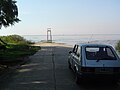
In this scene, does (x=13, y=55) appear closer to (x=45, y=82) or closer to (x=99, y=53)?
(x=45, y=82)

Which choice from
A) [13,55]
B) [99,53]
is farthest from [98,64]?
[13,55]

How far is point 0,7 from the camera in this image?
90.2 feet

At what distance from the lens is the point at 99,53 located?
1270 centimetres

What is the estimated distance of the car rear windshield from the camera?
12.2 metres

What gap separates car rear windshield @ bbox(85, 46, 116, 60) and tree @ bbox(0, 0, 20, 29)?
49.5 ft

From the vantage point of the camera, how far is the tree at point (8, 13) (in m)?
28.8

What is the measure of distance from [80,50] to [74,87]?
150 cm

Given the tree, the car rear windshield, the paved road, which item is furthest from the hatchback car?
the tree

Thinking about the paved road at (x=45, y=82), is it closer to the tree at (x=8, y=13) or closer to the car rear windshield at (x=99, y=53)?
the car rear windshield at (x=99, y=53)

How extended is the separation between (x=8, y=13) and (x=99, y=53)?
61.7 ft

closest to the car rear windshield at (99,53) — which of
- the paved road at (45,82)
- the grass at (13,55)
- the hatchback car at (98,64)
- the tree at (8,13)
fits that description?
the hatchback car at (98,64)

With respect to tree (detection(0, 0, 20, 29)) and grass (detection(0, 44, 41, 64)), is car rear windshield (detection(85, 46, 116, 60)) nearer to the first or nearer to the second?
grass (detection(0, 44, 41, 64))

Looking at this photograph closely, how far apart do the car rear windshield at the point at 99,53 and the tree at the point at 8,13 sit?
1507 cm

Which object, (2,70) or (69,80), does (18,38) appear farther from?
(69,80)
